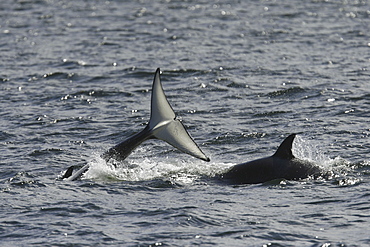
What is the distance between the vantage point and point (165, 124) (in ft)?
47.5

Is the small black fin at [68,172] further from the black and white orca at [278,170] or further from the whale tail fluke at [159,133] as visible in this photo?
the black and white orca at [278,170]

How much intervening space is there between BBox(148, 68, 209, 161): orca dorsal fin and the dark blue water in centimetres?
83

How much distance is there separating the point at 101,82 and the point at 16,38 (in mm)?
9782

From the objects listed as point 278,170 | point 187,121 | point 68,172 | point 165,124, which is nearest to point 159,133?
point 165,124

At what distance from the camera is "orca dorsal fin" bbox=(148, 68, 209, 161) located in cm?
1418

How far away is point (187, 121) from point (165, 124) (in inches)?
221

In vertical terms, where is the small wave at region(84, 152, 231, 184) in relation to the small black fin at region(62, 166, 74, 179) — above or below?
below

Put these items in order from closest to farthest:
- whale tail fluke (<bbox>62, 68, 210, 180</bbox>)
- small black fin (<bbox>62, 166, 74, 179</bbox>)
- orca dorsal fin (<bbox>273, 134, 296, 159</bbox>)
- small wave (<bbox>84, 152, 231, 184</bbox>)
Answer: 1. orca dorsal fin (<bbox>273, 134, 296, 159</bbox>)
2. whale tail fluke (<bbox>62, 68, 210, 180</bbox>)
3. small wave (<bbox>84, 152, 231, 184</bbox>)
4. small black fin (<bbox>62, 166, 74, 179</bbox>)

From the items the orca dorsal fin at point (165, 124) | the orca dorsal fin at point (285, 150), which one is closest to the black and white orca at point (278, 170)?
the orca dorsal fin at point (285, 150)

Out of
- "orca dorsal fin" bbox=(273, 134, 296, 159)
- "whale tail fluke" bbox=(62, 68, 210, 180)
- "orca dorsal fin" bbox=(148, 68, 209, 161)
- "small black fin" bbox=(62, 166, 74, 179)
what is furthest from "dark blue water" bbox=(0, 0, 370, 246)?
"orca dorsal fin" bbox=(148, 68, 209, 161)

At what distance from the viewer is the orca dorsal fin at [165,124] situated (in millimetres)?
14180

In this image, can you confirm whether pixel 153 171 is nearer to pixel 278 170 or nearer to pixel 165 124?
pixel 165 124

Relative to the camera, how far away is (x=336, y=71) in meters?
25.5

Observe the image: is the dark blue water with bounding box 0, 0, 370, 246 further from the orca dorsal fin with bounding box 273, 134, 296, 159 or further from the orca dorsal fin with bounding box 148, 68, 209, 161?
the orca dorsal fin with bounding box 148, 68, 209, 161
